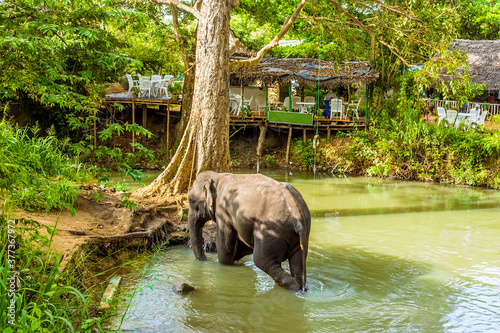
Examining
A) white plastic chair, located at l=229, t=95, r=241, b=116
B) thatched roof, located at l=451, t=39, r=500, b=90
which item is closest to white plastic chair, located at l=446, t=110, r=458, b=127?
thatched roof, located at l=451, t=39, r=500, b=90

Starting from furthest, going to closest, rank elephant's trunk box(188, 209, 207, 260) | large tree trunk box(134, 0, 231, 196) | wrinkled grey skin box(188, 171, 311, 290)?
large tree trunk box(134, 0, 231, 196), elephant's trunk box(188, 209, 207, 260), wrinkled grey skin box(188, 171, 311, 290)

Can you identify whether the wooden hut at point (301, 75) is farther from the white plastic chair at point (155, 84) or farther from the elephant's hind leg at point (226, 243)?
the elephant's hind leg at point (226, 243)

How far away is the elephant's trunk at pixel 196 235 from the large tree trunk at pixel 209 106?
2918 mm

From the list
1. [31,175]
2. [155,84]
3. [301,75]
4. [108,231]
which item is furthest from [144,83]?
[31,175]

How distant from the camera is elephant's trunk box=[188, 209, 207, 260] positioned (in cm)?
703

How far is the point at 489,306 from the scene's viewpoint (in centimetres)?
573

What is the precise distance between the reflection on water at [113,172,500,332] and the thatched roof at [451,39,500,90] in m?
12.8

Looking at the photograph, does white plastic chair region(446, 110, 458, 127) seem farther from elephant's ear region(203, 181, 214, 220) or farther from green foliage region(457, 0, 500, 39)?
elephant's ear region(203, 181, 214, 220)

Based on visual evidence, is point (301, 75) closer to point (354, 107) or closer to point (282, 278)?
point (354, 107)

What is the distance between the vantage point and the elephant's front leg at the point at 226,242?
6453mm

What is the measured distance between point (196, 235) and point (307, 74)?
13113mm

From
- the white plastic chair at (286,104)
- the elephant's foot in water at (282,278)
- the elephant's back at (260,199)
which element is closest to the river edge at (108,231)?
the elephant's back at (260,199)

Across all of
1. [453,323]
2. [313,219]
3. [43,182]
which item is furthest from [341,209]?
[43,182]

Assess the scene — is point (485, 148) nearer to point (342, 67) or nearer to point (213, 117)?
point (342, 67)
